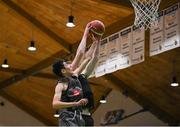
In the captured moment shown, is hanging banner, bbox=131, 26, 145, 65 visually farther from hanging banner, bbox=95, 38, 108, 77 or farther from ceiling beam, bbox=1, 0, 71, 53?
ceiling beam, bbox=1, 0, 71, 53

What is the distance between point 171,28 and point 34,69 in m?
6.87

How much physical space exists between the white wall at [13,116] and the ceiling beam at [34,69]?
1.24 meters

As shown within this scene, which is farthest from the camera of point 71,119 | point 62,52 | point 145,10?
point 62,52

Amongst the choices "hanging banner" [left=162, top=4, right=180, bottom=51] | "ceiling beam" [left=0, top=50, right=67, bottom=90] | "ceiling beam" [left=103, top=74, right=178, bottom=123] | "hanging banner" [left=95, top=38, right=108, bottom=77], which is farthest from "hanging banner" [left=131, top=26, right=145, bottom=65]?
"ceiling beam" [left=103, top=74, right=178, bottom=123]

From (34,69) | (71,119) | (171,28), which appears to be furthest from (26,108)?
(71,119)

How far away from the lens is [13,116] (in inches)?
711

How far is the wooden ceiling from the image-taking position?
1036 cm

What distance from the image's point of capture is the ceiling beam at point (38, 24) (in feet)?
35.7

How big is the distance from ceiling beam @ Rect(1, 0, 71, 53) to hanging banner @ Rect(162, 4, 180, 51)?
3974 millimetres

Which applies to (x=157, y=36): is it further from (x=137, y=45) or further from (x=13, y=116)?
(x=13, y=116)

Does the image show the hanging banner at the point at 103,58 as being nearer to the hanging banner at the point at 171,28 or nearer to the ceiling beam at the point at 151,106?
the hanging banner at the point at 171,28

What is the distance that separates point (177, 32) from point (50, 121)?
1103 cm

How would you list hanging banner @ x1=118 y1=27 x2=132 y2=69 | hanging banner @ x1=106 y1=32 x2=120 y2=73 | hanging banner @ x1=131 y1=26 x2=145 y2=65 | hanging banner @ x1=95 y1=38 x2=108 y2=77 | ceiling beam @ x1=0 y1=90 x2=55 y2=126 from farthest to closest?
1. ceiling beam @ x1=0 y1=90 x2=55 y2=126
2. hanging banner @ x1=95 y1=38 x2=108 y2=77
3. hanging banner @ x1=106 y1=32 x2=120 y2=73
4. hanging banner @ x1=118 y1=27 x2=132 y2=69
5. hanging banner @ x1=131 y1=26 x2=145 y2=65

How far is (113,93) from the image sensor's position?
15.6 m
